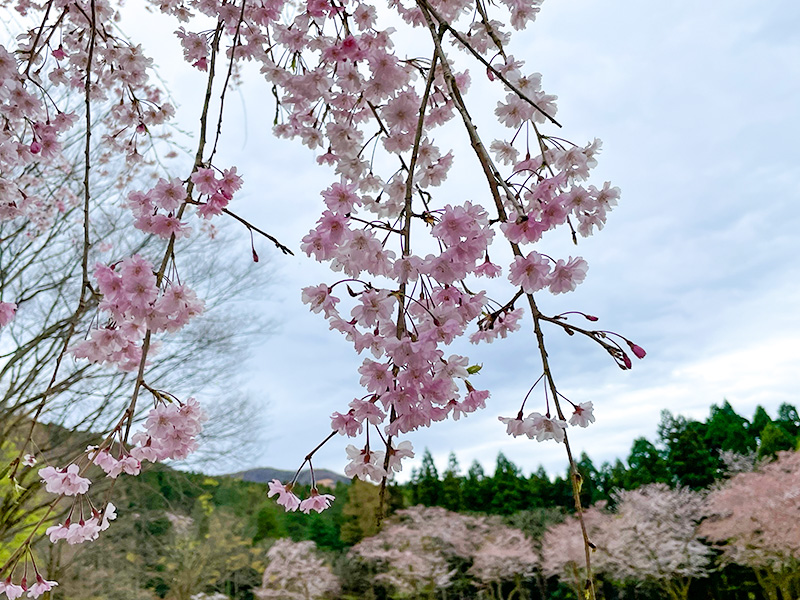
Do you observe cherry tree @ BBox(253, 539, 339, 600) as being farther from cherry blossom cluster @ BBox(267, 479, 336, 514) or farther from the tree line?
cherry blossom cluster @ BBox(267, 479, 336, 514)

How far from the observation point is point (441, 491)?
548 inches

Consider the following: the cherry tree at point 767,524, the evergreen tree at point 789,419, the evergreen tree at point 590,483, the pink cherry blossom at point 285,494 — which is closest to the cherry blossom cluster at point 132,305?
the pink cherry blossom at point 285,494

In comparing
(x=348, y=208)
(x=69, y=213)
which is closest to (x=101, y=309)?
(x=348, y=208)

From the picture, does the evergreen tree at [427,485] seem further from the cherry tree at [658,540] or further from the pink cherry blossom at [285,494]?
the pink cherry blossom at [285,494]

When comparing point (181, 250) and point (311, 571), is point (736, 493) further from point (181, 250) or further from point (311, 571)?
point (181, 250)

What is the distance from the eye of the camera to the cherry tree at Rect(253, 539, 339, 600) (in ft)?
30.9

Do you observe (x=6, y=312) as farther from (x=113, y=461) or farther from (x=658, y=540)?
(x=658, y=540)

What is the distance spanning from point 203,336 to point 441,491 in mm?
8600

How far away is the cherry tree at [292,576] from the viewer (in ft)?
30.9

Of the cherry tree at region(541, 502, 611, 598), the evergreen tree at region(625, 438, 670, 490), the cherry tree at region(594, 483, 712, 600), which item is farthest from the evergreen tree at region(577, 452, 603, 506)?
the cherry tree at region(594, 483, 712, 600)

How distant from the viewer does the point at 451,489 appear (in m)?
13.8

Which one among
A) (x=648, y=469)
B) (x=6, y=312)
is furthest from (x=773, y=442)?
(x=6, y=312)

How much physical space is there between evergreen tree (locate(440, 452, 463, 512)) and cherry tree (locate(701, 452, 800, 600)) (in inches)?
209

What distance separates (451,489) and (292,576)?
5.20m
